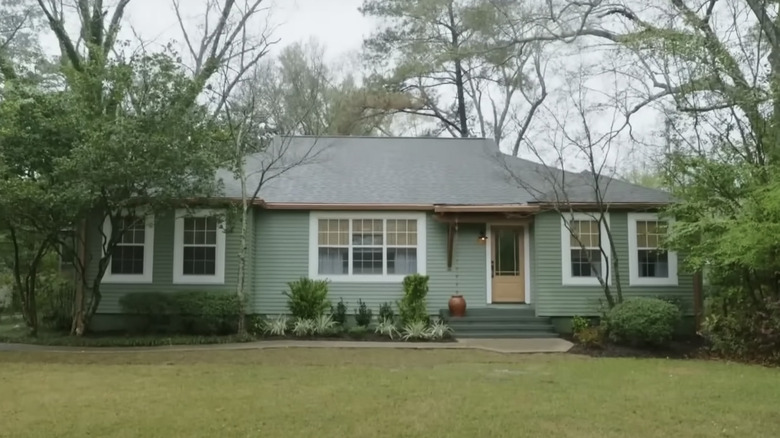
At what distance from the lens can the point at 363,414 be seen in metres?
6.22

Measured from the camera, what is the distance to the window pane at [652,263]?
14.1m

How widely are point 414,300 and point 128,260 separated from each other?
20.9 feet

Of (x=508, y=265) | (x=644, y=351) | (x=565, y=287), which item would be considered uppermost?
Result: (x=508, y=265)

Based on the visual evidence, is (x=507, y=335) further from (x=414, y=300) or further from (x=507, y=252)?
(x=507, y=252)

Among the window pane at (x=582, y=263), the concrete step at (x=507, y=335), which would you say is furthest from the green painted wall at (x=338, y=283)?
the window pane at (x=582, y=263)

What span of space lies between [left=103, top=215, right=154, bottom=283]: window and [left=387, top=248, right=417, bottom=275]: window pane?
527 centimetres

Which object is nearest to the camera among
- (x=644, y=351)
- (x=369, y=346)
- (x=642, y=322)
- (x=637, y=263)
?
(x=642, y=322)

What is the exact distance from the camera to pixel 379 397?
707 cm

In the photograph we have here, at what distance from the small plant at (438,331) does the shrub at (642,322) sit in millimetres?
3156

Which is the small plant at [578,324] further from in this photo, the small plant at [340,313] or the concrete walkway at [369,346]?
the small plant at [340,313]

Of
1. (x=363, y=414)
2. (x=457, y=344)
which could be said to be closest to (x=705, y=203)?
(x=457, y=344)

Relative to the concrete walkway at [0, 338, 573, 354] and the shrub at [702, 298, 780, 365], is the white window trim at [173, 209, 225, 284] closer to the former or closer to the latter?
the concrete walkway at [0, 338, 573, 354]

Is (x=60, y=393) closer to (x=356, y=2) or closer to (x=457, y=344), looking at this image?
(x=457, y=344)

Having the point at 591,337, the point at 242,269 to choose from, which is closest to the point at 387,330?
the point at 242,269
